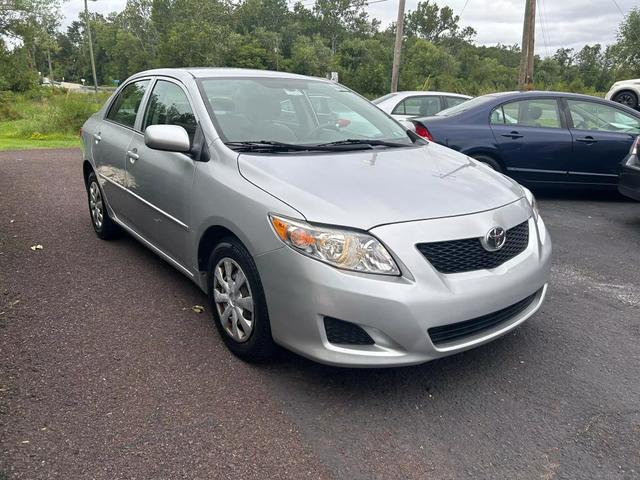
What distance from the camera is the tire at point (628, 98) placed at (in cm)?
1384

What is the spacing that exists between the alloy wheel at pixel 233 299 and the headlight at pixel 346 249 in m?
0.51

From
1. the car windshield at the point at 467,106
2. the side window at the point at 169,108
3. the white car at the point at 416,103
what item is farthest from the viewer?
Result: the white car at the point at 416,103

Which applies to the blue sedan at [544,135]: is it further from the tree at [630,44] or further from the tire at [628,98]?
the tree at [630,44]

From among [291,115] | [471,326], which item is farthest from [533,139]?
Answer: [471,326]

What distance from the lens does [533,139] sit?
710 cm

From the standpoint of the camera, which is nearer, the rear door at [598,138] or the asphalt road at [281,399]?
the asphalt road at [281,399]

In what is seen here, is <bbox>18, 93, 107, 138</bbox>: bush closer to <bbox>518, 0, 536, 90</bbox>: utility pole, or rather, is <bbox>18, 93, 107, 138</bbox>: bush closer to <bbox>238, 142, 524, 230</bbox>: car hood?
<bbox>518, 0, 536, 90</bbox>: utility pole

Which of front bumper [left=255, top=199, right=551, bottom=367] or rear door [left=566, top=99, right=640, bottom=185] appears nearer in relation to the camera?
front bumper [left=255, top=199, right=551, bottom=367]

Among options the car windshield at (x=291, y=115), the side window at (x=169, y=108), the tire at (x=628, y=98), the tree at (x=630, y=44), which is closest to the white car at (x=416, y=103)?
the car windshield at (x=291, y=115)

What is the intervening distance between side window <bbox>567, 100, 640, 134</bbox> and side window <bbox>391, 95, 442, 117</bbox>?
10.2ft

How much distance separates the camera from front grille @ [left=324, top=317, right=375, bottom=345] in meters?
2.58

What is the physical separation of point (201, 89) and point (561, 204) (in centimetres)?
541

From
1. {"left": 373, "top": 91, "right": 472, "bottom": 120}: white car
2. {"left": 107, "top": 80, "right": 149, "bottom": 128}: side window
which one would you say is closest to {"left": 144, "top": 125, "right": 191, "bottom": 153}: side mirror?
{"left": 107, "top": 80, "right": 149, "bottom": 128}: side window

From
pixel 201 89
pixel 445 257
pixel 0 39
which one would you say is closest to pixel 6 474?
pixel 445 257
